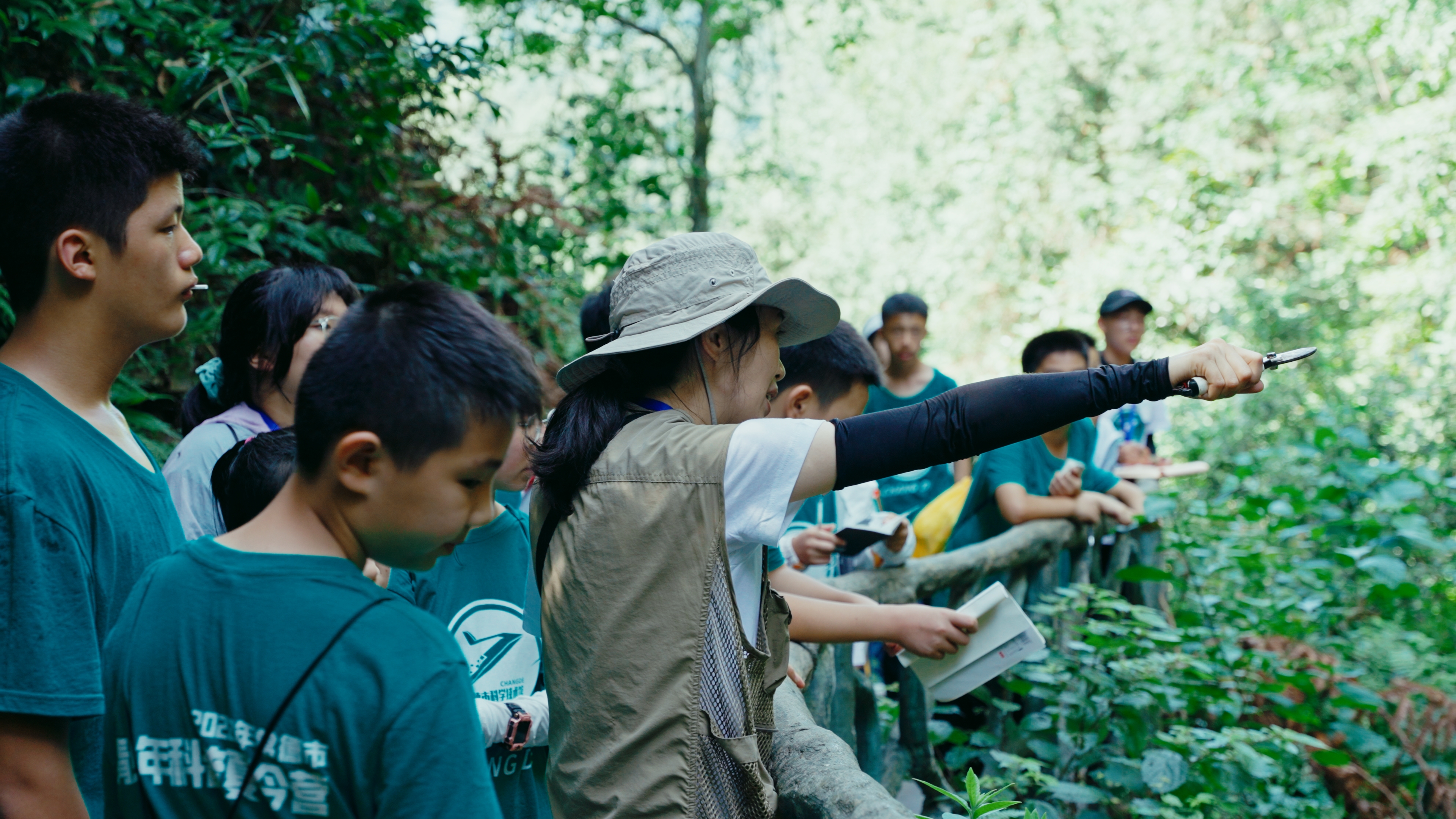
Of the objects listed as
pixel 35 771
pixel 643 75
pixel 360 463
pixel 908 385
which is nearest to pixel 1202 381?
pixel 360 463

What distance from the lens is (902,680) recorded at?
354 cm

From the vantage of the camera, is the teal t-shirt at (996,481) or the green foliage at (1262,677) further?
the teal t-shirt at (996,481)

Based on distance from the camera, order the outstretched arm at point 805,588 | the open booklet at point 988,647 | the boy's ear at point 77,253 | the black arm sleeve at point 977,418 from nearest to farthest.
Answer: the boy's ear at point 77,253
the black arm sleeve at point 977,418
the open booklet at point 988,647
the outstretched arm at point 805,588

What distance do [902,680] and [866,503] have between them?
2.18ft

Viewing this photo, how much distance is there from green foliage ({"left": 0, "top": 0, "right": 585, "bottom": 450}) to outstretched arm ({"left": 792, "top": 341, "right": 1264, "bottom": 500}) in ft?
7.93

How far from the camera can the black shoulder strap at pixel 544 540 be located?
168 cm

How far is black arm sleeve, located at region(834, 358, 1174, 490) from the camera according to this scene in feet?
5.21

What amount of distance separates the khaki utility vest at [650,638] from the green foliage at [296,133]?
2.20m

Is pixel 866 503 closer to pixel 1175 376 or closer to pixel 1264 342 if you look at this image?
pixel 1175 376

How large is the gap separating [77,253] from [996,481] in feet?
11.3

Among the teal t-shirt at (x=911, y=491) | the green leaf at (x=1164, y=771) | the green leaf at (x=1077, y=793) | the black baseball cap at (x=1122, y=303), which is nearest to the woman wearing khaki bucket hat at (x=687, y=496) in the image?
the green leaf at (x=1077, y=793)

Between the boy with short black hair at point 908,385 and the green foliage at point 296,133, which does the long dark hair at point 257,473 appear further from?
the boy with short black hair at point 908,385

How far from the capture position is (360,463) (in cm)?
113

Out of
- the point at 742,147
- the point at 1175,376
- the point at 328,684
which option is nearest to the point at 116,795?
the point at 328,684
